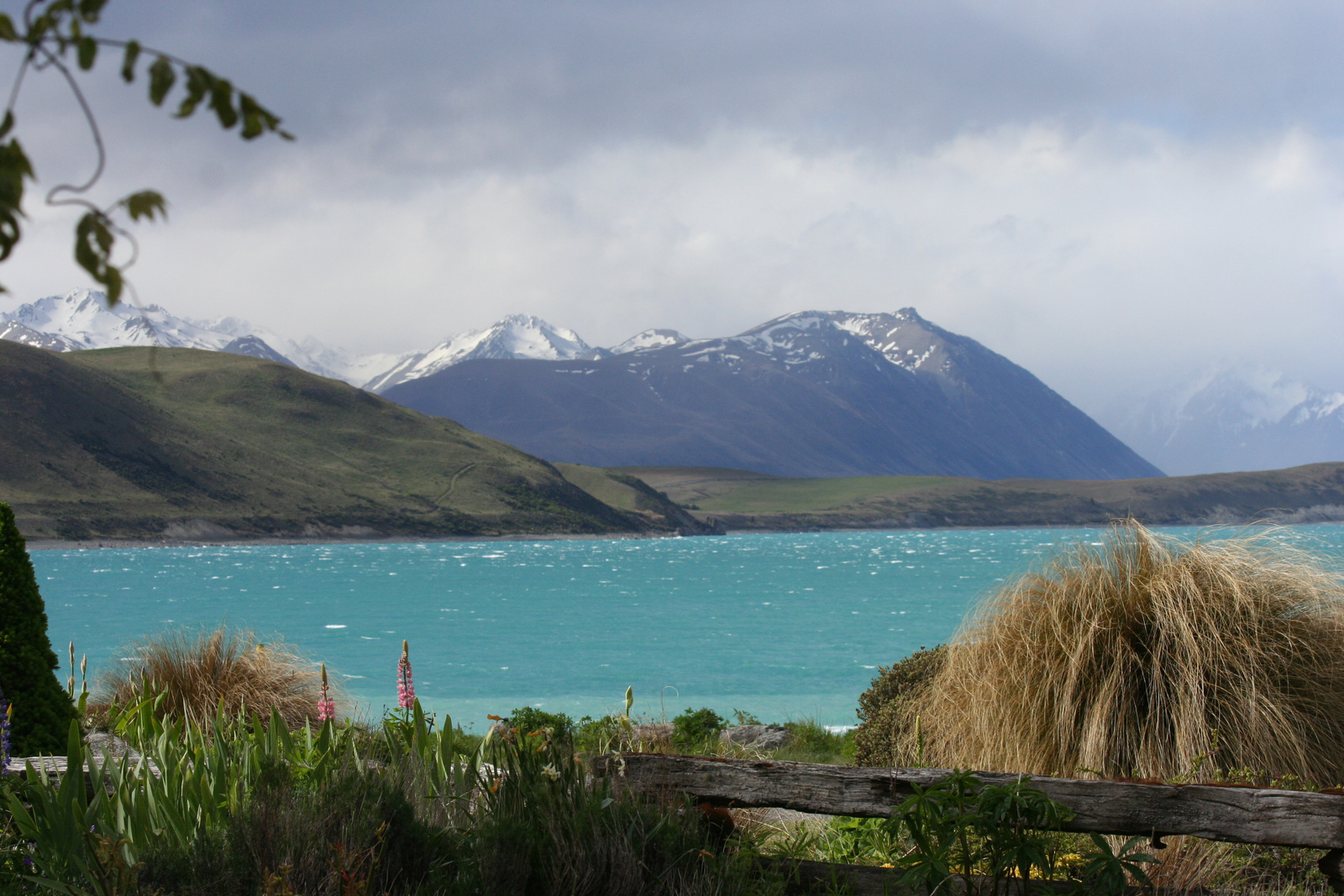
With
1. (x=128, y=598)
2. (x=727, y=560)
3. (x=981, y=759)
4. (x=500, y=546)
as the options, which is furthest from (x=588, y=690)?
(x=500, y=546)

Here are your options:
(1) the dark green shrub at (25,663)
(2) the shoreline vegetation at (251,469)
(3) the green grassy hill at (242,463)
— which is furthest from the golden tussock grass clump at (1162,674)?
(3) the green grassy hill at (242,463)

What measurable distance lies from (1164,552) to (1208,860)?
9.06ft

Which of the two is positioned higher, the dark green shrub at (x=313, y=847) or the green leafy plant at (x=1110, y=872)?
the dark green shrub at (x=313, y=847)

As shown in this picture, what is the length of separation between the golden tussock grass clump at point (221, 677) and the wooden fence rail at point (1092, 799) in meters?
5.70

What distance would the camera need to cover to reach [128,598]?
209 ft

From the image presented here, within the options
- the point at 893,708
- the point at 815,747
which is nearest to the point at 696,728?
the point at 815,747

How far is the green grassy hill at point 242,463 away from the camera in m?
126

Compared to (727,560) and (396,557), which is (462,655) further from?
(396,557)

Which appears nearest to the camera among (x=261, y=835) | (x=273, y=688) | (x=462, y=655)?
(x=261, y=835)

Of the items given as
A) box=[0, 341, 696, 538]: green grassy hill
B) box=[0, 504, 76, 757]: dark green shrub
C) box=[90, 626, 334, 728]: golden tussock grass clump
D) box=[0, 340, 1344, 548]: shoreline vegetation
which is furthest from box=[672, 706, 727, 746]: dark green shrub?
box=[0, 341, 696, 538]: green grassy hill

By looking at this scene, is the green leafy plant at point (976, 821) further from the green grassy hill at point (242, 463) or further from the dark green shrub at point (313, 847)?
the green grassy hill at point (242, 463)

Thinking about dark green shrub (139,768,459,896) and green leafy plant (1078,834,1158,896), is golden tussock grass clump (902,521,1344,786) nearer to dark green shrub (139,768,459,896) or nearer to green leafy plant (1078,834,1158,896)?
green leafy plant (1078,834,1158,896)

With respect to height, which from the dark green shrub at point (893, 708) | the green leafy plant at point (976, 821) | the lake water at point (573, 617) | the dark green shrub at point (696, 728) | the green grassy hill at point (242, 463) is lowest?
the lake water at point (573, 617)

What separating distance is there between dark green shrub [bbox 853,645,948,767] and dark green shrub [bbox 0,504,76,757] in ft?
18.8
